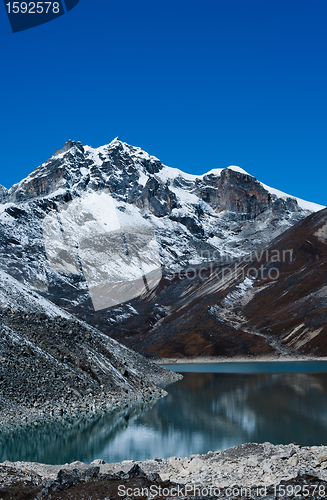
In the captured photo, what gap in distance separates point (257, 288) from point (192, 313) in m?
31.7

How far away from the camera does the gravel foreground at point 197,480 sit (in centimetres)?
1584

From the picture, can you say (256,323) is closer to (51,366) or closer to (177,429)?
(177,429)

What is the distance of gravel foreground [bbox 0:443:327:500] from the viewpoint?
52.0ft

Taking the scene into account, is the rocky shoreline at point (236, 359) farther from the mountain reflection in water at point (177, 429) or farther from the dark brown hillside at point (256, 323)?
the mountain reflection in water at point (177, 429)

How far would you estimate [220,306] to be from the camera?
7426 inches

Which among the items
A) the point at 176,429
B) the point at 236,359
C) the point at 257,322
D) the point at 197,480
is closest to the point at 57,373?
the point at 176,429

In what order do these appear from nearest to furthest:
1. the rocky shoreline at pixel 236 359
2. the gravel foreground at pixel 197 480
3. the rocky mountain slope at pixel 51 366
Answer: the gravel foreground at pixel 197 480
the rocky mountain slope at pixel 51 366
the rocky shoreline at pixel 236 359

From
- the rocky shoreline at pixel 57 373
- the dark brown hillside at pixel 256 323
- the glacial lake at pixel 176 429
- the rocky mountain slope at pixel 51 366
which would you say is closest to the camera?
the glacial lake at pixel 176 429

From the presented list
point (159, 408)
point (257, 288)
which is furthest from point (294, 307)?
point (159, 408)

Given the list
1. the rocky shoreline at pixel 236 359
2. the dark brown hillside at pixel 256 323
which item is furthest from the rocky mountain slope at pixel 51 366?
the dark brown hillside at pixel 256 323

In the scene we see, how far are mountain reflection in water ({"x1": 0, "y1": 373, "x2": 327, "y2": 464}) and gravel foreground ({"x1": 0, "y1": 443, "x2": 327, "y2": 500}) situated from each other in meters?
7.62

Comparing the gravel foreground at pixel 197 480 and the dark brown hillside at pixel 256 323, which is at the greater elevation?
the dark brown hillside at pixel 256 323

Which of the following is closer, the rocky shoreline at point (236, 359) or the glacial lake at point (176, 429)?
the glacial lake at point (176, 429)

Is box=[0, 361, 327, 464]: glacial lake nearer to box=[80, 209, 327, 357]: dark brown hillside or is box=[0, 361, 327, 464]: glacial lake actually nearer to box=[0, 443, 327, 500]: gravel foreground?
box=[0, 443, 327, 500]: gravel foreground
